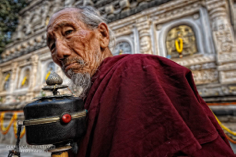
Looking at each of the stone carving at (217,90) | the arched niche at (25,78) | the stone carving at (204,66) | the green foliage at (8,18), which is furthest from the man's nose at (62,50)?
the green foliage at (8,18)

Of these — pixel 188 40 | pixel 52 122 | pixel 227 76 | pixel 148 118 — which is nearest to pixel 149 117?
pixel 148 118

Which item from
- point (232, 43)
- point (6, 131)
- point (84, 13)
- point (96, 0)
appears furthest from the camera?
point (96, 0)

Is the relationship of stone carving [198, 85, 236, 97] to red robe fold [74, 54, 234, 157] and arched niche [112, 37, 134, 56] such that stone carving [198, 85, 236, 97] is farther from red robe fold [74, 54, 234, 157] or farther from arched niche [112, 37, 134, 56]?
arched niche [112, 37, 134, 56]

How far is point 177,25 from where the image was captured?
11.4ft

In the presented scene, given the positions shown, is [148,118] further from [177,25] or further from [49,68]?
[49,68]

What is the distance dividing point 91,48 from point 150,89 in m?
0.60

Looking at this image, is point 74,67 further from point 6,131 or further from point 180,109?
point 6,131

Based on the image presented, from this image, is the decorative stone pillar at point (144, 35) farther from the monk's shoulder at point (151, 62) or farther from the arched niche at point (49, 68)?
the arched niche at point (49, 68)

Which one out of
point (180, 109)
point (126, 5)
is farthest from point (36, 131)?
point (126, 5)

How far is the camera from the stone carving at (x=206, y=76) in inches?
105

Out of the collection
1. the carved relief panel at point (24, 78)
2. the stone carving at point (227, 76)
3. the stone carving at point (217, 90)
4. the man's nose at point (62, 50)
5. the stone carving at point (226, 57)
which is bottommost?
the stone carving at point (217, 90)

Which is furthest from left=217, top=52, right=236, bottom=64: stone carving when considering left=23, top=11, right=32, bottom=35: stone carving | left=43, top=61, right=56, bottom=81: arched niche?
left=23, top=11, right=32, bottom=35: stone carving

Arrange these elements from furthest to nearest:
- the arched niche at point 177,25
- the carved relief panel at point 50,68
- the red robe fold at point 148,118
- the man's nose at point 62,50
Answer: the carved relief panel at point 50,68 → the arched niche at point 177,25 → the man's nose at point 62,50 → the red robe fold at point 148,118

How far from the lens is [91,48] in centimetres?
93
